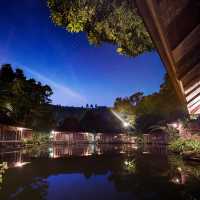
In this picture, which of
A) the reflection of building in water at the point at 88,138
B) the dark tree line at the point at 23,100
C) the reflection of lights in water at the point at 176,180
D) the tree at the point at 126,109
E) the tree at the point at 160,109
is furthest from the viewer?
the tree at the point at 126,109

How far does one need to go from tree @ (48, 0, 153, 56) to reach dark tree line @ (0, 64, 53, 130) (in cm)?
2824

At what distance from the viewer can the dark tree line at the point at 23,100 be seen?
3572 cm

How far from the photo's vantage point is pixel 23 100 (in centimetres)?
3828

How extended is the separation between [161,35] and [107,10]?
459cm

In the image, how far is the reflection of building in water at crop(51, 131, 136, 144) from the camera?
57406mm

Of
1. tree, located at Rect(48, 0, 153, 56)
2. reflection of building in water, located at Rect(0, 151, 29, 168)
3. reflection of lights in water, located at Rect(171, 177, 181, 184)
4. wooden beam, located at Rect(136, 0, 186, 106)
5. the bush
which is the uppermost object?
tree, located at Rect(48, 0, 153, 56)

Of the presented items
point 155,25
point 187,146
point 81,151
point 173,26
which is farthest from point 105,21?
point 81,151

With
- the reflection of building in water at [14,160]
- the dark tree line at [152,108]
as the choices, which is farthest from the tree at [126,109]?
the reflection of building in water at [14,160]

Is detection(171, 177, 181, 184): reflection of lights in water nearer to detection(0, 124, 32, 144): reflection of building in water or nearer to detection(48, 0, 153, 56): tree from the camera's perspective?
detection(48, 0, 153, 56): tree

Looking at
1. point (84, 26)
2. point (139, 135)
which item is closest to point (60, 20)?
point (84, 26)

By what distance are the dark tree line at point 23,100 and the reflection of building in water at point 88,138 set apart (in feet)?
27.6

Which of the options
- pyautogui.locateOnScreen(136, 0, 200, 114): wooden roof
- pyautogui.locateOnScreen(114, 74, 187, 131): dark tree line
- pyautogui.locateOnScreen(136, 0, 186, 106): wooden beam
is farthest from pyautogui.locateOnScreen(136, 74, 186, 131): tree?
pyautogui.locateOnScreen(136, 0, 186, 106): wooden beam

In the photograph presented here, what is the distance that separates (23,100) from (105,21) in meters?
33.1

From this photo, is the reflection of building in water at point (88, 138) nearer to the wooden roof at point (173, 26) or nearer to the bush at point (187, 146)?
the bush at point (187, 146)
